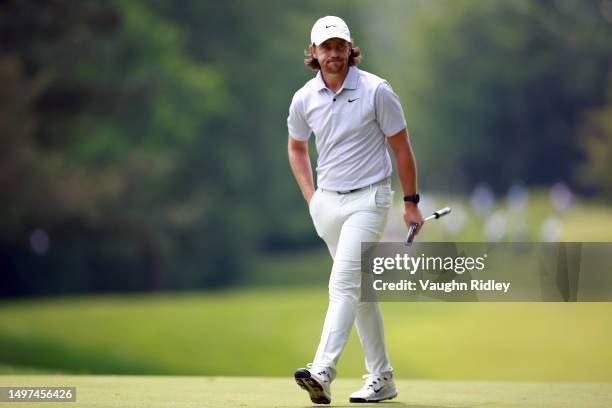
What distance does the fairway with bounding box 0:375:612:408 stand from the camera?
7836 millimetres

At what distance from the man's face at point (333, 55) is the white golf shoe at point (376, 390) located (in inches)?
75.9

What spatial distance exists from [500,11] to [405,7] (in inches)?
1766

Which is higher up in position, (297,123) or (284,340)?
(297,123)

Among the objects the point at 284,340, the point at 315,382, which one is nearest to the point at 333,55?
the point at 315,382

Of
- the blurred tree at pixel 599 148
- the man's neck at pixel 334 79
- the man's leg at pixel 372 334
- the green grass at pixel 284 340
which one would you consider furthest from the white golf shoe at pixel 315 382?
the blurred tree at pixel 599 148

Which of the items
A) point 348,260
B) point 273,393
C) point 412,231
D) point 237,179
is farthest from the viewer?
point 237,179

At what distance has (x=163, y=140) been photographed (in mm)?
52625

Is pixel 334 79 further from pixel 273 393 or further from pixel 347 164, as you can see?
pixel 273 393

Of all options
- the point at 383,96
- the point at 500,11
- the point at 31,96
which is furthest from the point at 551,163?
the point at 383,96

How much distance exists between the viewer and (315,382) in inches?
292

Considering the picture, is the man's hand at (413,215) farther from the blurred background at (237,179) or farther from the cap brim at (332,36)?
the blurred background at (237,179)

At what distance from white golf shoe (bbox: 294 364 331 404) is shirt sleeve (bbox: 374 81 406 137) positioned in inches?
58.6

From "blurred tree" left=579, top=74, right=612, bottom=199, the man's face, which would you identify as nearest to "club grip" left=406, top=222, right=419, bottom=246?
the man's face

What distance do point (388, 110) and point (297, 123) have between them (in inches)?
27.8
